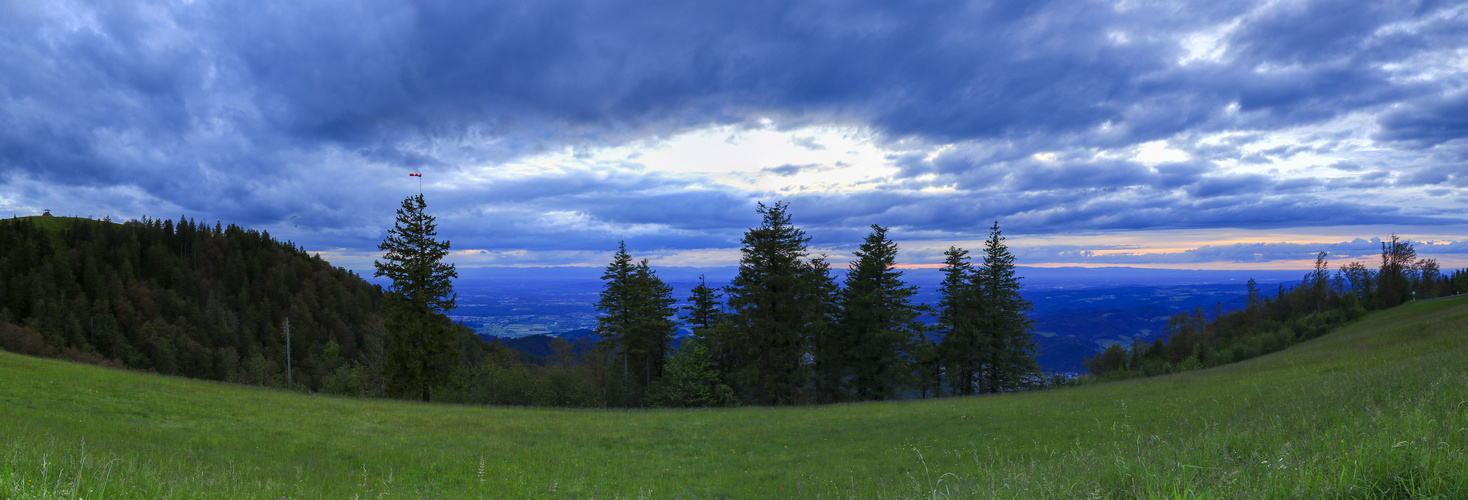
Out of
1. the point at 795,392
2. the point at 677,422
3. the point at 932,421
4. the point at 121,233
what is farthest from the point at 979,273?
the point at 121,233

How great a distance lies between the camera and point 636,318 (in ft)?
154

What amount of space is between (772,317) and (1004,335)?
66.7 feet

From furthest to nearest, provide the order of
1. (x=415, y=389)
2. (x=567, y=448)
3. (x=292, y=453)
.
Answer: (x=415, y=389), (x=567, y=448), (x=292, y=453)

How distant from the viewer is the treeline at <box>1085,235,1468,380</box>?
56.5 m

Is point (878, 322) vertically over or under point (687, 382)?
over

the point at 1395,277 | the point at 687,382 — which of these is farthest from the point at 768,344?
the point at 1395,277

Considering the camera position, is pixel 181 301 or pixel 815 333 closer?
pixel 815 333

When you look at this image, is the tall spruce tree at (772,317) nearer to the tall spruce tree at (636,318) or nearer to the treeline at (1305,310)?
the tall spruce tree at (636,318)

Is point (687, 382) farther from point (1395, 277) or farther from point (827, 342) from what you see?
point (1395, 277)

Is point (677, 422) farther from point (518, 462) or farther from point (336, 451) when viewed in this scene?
point (336, 451)

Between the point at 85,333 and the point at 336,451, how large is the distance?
153327 mm

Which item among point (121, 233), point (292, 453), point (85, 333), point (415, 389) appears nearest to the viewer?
point (292, 453)

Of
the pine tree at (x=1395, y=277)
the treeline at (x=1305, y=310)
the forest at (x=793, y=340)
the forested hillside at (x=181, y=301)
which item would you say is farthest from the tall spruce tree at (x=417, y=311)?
the pine tree at (x=1395, y=277)

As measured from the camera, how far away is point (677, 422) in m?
21.9
